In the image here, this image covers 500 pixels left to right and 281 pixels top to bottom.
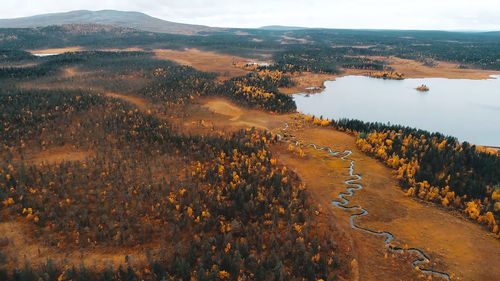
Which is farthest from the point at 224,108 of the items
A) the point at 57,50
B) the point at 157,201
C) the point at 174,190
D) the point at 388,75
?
the point at 57,50

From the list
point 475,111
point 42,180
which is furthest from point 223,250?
point 475,111

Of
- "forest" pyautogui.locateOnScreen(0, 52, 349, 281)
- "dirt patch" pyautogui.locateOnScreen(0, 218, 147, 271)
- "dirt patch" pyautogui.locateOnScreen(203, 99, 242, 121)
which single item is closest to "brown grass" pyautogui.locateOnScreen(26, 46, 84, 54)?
"forest" pyautogui.locateOnScreen(0, 52, 349, 281)

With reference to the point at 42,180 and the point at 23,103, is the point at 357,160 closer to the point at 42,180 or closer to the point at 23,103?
the point at 42,180

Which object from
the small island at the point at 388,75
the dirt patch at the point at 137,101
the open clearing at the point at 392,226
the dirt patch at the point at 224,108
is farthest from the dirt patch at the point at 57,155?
the small island at the point at 388,75

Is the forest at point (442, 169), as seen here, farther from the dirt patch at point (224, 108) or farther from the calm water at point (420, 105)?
the dirt patch at point (224, 108)

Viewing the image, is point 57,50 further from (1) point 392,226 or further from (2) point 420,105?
(1) point 392,226

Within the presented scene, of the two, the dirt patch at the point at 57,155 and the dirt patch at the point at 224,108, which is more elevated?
the dirt patch at the point at 224,108
